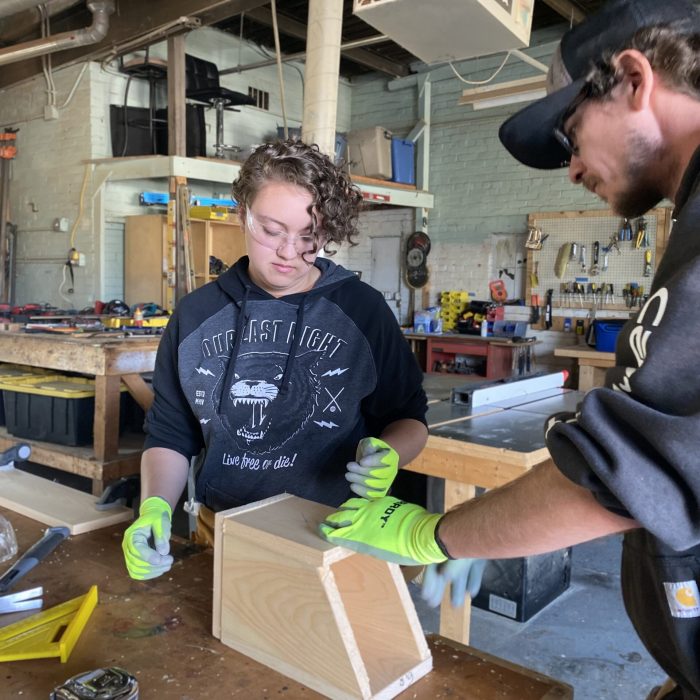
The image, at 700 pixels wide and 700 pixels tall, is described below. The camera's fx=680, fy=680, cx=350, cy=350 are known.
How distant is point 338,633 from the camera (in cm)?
98

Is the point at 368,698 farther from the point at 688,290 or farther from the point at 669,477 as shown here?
the point at 688,290

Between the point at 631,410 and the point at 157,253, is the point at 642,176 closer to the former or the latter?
the point at 631,410

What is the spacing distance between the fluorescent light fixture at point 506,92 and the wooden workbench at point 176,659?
4230mm

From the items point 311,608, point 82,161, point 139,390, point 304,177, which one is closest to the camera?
point 311,608

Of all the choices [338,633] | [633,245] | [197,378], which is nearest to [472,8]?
[197,378]

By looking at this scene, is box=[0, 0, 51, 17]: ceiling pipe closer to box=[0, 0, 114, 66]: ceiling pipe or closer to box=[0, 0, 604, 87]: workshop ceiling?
box=[0, 0, 604, 87]: workshop ceiling

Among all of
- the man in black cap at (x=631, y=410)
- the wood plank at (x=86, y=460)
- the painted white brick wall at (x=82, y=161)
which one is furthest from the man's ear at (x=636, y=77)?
the painted white brick wall at (x=82, y=161)

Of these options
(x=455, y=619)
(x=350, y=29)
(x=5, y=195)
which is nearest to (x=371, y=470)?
(x=455, y=619)

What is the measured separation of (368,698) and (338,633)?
0.33 ft

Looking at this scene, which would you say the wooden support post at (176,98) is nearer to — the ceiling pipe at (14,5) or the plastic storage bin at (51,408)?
the ceiling pipe at (14,5)

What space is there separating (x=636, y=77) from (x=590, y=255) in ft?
21.7

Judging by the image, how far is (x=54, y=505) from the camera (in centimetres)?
176

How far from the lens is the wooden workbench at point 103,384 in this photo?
2.90 meters

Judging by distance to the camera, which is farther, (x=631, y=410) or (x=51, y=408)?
(x=51, y=408)
